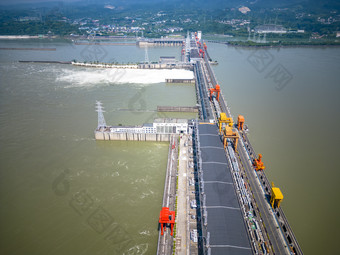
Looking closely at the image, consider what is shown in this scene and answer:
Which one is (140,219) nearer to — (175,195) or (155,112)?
(175,195)

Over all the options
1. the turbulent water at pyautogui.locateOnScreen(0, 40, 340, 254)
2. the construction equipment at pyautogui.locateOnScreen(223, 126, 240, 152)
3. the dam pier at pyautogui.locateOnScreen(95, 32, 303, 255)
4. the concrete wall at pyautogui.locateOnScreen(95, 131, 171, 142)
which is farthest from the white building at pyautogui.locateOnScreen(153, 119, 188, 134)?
the construction equipment at pyautogui.locateOnScreen(223, 126, 240, 152)

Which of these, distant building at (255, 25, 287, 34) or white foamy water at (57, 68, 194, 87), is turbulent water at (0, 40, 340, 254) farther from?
distant building at (255, 25, 287, 34)

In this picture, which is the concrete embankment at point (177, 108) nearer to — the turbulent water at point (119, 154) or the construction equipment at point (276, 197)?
the turbulent water at point (119, 154)

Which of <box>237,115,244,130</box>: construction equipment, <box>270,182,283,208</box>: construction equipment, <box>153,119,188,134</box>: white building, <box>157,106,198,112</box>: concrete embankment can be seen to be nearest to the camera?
<box>270,182,283,208</box>: construction equipment

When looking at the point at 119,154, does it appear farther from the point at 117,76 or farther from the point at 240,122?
the point at 117,76

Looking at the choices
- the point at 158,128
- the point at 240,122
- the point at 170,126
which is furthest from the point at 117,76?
the point at 240,122

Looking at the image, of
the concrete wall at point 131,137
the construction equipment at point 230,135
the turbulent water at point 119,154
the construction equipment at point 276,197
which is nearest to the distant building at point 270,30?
the turbulent water at point 119,154
